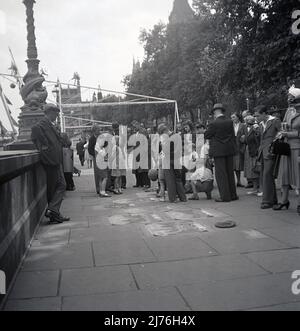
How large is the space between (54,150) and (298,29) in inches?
390

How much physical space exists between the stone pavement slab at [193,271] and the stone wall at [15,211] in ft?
4.06

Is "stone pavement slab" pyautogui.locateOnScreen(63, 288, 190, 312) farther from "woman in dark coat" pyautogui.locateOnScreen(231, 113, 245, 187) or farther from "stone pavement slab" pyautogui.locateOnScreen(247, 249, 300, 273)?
"woman in dark coat" pyautogui.locateOnScreen(231, 113, 245, 187)

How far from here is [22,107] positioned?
10148 mm

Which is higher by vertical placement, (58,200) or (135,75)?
(135,75)

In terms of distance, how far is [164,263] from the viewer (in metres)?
4.91

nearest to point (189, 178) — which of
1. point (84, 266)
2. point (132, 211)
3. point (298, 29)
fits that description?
point (132, 211)

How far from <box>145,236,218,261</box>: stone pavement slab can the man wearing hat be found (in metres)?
2.17

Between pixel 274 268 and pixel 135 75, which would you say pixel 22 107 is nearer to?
pixel 274 268

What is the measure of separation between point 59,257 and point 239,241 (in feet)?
7.38

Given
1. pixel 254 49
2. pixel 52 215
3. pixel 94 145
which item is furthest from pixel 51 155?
pixel 254 49

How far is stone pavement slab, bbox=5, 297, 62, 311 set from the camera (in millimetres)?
3717

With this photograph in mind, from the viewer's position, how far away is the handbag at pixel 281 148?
7.50m

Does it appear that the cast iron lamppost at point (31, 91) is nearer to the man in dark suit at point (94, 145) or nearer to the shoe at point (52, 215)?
the man in dark suit at point (94, 145)

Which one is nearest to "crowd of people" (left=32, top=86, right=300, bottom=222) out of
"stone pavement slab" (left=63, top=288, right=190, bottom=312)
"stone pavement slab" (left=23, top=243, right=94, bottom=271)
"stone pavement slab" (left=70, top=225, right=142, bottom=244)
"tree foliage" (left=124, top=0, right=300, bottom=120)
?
"stone pavement slab" (left=70, top=225, right=142, bottom=244)
